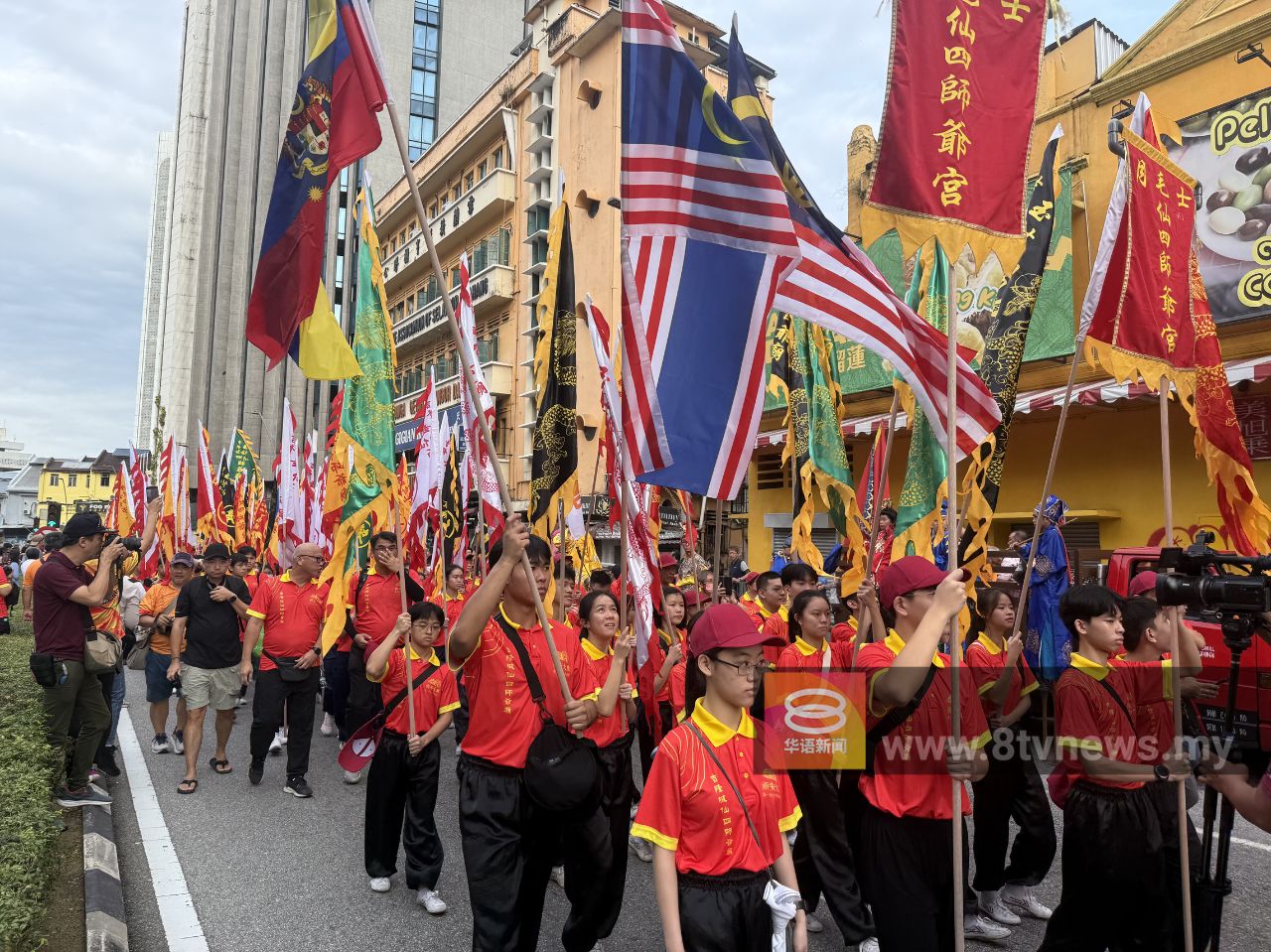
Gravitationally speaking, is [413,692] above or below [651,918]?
above

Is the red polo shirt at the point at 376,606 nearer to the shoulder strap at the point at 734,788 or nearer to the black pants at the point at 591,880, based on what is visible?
the black pants at the point at 591,880

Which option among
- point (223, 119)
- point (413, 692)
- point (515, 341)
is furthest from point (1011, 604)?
point (223, 119)

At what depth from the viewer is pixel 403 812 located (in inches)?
207

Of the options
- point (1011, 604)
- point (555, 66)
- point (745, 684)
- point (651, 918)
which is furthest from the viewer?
point (555, 66)

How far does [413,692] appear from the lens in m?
5.45

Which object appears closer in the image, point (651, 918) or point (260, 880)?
point (651, 918)

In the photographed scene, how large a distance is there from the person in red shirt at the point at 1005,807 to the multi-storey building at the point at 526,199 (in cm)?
2007

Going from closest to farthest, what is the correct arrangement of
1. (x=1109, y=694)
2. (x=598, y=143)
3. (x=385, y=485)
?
(x=1109, y=694), (x=385, y=485), (x=598, y=143)

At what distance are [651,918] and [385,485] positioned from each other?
11.9 feet

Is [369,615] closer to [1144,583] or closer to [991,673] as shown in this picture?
[991,673]

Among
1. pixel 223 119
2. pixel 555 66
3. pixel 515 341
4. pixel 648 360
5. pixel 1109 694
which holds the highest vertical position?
pixel 223 119

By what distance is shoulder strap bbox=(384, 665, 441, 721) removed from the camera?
216 inches

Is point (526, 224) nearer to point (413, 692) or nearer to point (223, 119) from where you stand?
point (413, 692)

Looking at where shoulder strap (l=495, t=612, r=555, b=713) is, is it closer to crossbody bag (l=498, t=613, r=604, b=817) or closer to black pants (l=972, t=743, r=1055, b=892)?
crossbody bag (l=498, t=613, r=604, b=817)
